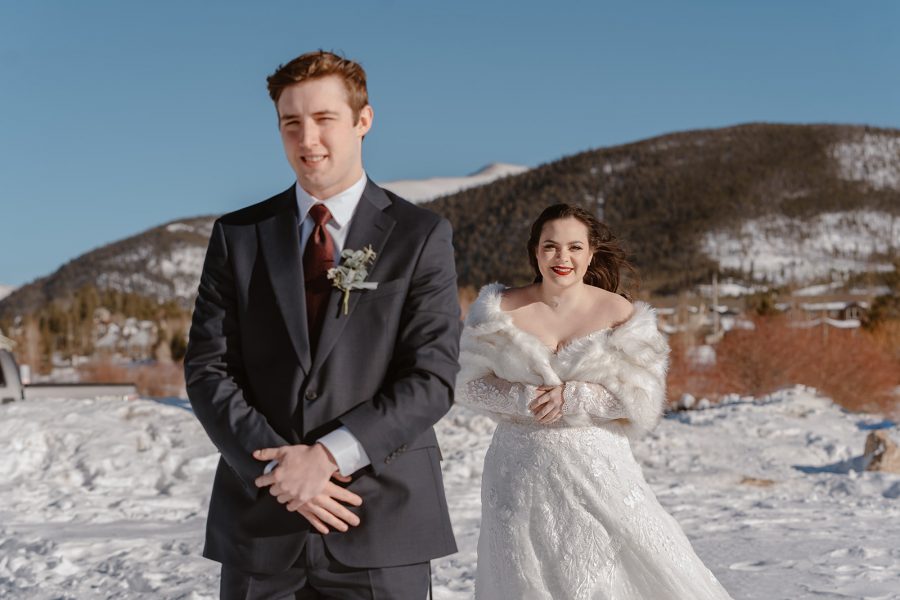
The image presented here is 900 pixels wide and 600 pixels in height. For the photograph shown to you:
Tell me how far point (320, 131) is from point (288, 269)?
339 millimetres

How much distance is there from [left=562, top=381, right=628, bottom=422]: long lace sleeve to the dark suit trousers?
1505mm

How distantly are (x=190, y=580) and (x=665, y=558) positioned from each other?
3.89m

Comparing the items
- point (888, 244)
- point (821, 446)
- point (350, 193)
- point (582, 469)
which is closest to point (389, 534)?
point (350, 193)

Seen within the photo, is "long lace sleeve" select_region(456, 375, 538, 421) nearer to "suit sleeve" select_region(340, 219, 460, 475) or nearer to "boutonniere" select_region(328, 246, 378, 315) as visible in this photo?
"suit sleeve" select_region(340, 219, 460, 475)

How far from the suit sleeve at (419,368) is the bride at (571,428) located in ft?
4.80

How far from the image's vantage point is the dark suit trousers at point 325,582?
2.42m

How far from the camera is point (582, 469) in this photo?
Answer: 400cm

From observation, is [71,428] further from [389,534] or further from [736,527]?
[389,534]

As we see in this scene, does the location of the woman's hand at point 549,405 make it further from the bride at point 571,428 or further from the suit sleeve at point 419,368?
the suit sleeve at point 419,368

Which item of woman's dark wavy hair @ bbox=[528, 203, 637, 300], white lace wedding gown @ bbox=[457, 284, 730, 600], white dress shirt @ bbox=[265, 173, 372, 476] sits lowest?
white lace wedding gown @ bbox=[457, 284, 730, 600]

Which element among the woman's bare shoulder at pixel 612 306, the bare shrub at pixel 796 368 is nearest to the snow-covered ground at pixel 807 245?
the bare shrub at pixel 796 368

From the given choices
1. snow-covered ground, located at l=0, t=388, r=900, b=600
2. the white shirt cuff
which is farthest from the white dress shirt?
snow-covered ground, located at l=0, t=388, r=900, b=600

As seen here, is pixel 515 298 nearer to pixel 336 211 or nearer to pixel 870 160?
pixel 336 211

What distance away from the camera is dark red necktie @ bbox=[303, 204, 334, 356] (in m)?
2.46
